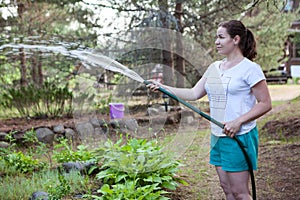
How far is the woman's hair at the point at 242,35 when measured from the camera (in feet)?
7.02

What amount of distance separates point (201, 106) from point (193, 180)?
1224mm

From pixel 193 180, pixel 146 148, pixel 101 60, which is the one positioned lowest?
pixel 193 180

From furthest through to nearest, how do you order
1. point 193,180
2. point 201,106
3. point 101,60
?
point 193,180 → point 101,60 → point 201,106

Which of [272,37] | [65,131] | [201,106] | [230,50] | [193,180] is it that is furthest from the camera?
[272,37]

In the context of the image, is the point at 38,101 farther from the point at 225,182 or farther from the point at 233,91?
the point at 233,91

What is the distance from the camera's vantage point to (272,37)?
29.8 ft

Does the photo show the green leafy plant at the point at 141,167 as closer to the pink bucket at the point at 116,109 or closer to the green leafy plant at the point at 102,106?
the pink bucket at the point at 116,109

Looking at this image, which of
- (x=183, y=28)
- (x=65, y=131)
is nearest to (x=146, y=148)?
(x=65, y=131)

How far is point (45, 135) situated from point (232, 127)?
14.6ft

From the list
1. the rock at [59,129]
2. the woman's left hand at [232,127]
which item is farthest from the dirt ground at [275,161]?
the woman's left hand at [232,127]

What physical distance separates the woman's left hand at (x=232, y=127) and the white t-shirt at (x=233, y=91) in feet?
0.13

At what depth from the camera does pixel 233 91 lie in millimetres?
2072

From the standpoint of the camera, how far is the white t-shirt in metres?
2.03

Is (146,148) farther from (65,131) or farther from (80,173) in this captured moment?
(65,131)
